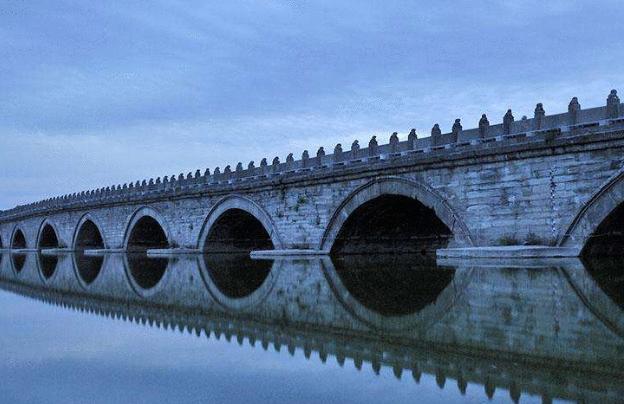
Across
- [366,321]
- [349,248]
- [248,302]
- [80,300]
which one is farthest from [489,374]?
[349,248]

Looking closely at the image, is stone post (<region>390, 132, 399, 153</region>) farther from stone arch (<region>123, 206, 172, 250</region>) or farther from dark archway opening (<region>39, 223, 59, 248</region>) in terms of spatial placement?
dark archway opening (<region>39, 223, 59, 248</region>)

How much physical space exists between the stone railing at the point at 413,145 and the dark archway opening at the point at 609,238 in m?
2.17

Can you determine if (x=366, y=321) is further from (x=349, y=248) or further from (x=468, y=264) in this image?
(x=349, y=248)

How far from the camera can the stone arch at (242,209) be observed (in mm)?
24156

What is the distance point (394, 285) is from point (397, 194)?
7.62 metres

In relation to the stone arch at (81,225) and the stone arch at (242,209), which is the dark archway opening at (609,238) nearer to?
the stone arch at (242,209)

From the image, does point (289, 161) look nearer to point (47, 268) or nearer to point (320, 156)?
point (320, 156)

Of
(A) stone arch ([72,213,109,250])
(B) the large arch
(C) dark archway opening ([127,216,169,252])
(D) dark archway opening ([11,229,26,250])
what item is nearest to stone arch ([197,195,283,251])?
(C) dark archway opening ([127,216,169,252])

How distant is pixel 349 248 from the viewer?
72.0 feet

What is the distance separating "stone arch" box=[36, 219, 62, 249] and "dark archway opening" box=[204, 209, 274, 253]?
20.6 meters

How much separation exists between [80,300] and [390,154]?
34.3 feet

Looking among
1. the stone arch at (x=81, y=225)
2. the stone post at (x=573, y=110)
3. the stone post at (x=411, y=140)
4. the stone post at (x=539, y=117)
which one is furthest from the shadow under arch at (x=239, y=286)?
the stone arch at (x=81, y=225)

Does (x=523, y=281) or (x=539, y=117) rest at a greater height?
(x=539, y=117)

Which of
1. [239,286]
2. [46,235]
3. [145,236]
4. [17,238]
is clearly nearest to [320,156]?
[239,286]
